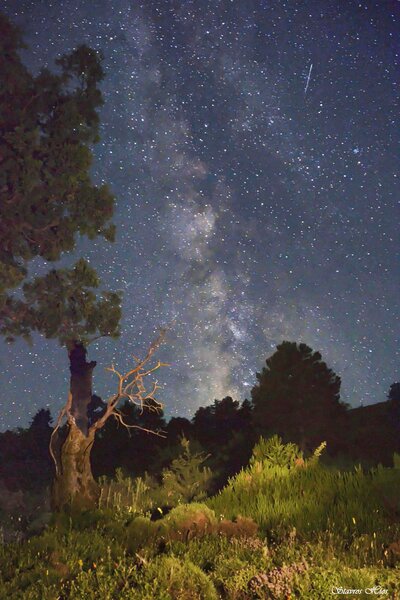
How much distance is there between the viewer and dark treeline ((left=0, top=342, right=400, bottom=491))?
2964cm

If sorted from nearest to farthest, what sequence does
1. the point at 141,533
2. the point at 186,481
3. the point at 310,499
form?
the point at 141,533 < the point at 310,499 < the point at 186,481

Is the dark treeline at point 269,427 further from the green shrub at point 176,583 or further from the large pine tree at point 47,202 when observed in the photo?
the green shrub at point 176,583

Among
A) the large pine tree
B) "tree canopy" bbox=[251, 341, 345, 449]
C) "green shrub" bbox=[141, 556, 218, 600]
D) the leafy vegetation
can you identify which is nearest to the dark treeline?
"tree canopy" bbox=[251, 341, 345, 449]

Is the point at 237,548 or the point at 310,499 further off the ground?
the point at 310,499

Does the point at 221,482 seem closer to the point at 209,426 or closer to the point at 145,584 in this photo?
the point at 145,584

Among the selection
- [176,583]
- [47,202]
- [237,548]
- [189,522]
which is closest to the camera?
[176,583]

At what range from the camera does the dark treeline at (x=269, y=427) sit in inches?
1167

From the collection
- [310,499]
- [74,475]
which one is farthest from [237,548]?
[74,475]

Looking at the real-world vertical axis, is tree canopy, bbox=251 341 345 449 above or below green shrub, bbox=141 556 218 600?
above

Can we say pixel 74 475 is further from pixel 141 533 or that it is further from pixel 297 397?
pixel 297 397

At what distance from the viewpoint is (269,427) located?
99.0ft

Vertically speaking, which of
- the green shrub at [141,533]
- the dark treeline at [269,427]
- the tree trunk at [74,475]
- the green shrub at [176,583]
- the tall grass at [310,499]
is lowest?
the green shrub at [176,583]

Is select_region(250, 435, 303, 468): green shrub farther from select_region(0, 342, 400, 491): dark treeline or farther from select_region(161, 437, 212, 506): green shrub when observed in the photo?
select_region(0, 342, 400, 491): dark treeline

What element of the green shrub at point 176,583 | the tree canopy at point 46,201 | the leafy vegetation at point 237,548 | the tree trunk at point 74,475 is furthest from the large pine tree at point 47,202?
the green shrub at point 176,583
